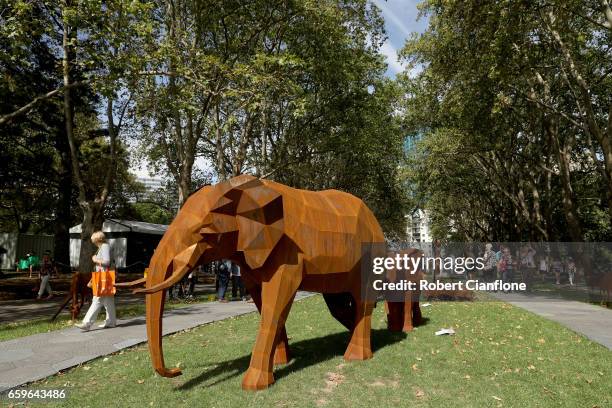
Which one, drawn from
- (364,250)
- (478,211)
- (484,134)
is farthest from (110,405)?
(478,211)

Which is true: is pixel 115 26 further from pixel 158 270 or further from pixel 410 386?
pixel 410 386

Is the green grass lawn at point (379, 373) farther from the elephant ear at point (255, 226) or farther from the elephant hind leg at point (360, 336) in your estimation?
the elephant ear at point (255, 226)

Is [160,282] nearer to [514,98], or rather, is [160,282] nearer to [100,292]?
[100,292]

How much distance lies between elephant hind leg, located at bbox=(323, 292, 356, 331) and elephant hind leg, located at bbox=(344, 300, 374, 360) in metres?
0.49

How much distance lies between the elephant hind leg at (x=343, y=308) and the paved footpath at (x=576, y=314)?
4375mm

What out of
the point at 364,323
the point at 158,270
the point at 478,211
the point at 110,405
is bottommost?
the point at 110,405

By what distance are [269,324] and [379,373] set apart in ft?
5.72

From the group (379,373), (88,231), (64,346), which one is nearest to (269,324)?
(379,373)

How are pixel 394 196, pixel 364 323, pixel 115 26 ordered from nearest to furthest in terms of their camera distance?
pixel 364 323 < pixel 115 26 < pixel 394 196

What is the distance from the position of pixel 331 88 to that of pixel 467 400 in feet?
62.7

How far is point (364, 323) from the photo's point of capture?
679 cm

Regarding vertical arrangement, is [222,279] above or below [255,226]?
below

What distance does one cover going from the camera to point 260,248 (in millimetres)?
5395

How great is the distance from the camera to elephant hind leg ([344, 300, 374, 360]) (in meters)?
6.71
